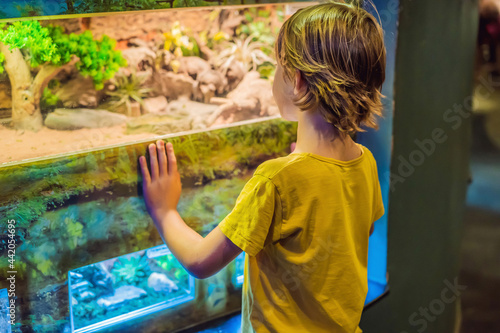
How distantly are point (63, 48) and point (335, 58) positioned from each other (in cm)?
64

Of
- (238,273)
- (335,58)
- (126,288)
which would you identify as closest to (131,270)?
(126,288)

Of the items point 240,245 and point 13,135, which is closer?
point 240,245

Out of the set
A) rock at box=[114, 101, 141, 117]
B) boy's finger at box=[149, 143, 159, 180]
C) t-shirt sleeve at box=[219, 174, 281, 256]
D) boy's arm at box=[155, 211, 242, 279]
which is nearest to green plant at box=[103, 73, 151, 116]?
rock at box=[114, 101, 141, 117]

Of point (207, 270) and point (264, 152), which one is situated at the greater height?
point (264, 152)

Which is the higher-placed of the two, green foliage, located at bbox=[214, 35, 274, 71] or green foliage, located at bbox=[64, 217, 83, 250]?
green foliage, located at bbox=[214, 35, 274, 71]

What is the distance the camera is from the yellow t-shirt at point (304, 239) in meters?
1.00

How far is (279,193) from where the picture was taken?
1.00m

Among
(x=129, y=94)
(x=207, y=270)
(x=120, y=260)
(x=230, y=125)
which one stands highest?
(x=129, y=94)

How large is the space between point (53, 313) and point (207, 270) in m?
0.45

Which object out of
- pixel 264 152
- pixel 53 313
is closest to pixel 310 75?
pixel 264 152

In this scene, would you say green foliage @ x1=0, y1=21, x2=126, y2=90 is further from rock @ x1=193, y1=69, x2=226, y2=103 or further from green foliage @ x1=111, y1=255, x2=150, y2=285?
green foliage @ x1=111, y1=255, x2=150, y2=285

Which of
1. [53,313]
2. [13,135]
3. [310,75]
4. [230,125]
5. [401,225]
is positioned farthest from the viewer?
[401,225]

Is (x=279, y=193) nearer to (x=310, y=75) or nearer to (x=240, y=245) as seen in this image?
(x=240, y=245)

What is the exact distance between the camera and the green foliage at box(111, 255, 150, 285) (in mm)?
1378
